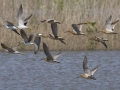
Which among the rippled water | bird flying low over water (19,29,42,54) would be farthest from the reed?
bird flying low over water (19,29,42,54)

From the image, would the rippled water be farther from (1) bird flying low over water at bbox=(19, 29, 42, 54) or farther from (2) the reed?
(1) bird flying low over water at bbox=(19, 29, 42, 54)

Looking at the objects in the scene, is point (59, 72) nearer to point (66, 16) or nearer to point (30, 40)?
point (66, 16)

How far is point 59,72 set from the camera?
13.1 meters

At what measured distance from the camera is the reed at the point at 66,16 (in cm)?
1409

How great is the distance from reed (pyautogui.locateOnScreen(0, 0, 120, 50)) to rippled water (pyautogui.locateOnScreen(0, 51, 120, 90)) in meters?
0.37

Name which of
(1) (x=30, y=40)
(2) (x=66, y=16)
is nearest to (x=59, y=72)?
(2) (x=66, y=16)

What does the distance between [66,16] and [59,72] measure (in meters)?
1.79

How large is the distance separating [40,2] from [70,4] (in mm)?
793

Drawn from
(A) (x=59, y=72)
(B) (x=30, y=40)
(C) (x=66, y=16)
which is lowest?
(A) (x=59, y=72)

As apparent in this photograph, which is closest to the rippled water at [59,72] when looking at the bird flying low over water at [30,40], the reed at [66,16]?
the reed at [66,16]

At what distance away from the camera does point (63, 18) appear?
14.2 meters

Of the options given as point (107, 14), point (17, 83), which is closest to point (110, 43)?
point (107, 14)

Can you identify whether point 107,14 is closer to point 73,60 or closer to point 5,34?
point 73,60

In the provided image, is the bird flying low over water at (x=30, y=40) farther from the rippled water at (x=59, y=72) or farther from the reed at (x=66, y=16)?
the reed at (x=66, y=16)
